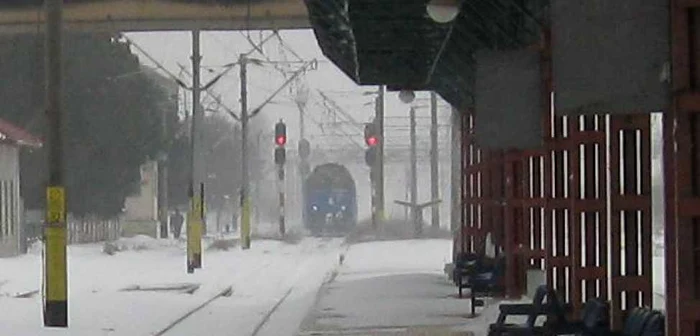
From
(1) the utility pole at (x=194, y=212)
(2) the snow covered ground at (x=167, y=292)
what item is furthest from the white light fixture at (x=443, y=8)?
(1) the utility pole at (x=194, y=212)

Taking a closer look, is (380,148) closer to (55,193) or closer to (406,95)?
(406,95)

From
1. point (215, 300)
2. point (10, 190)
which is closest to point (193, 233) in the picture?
point (215, 300)

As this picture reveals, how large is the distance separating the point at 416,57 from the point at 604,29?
14.7 m

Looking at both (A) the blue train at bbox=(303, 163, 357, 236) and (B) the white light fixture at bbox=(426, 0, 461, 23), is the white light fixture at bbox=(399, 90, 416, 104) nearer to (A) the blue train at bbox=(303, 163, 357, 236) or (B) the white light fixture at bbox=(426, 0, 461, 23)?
(B) the white light fixture at bbox=(426, 0, 461, 23)

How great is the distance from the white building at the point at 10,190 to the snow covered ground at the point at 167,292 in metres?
0.69

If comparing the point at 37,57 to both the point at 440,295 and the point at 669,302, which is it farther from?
the point at 669,302

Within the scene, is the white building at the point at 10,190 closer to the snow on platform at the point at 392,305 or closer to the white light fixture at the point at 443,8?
the snow on platform at the point at 392,305

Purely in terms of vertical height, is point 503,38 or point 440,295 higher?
point 503,38

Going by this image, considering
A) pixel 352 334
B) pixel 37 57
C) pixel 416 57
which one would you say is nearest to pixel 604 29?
pixel 352 334

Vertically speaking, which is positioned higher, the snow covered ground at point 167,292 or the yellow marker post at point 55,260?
the yellow marker post at point 55,260

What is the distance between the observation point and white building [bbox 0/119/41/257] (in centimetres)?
4609

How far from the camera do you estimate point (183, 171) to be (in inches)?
3007

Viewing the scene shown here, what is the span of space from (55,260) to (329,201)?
5255cm

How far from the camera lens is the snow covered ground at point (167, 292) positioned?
2277 cm
